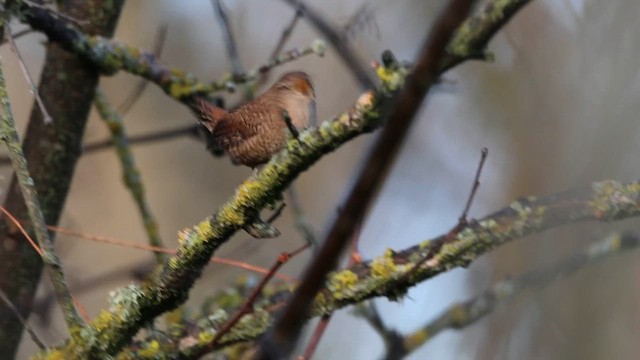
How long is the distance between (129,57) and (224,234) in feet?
3.15

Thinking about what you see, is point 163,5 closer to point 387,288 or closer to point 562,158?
point 562,158

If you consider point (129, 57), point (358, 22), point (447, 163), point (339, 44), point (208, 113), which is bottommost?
point (208, 113)

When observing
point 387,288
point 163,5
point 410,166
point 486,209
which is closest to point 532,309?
point 387,288

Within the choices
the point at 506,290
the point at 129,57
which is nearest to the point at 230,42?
the point at 129,57

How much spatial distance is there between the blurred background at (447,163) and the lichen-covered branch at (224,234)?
0.10 meters

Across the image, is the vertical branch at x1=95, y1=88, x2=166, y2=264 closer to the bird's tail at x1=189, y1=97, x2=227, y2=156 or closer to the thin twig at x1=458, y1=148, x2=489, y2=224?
the bird's tail at x1=189, y1=97, x2=227, y2=156

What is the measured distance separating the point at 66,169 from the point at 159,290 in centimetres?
89

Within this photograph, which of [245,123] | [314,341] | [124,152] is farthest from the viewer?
[124,152]

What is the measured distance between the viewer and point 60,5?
211 cm

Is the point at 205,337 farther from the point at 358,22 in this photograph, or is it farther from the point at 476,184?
the point at 358,22

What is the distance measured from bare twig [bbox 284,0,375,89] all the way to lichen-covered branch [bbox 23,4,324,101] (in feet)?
0.19

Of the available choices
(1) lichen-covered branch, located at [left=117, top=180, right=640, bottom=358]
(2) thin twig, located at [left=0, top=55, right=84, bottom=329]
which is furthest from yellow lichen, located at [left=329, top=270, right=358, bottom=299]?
(2) thin twig, located at [left=0, top=55, right=84, bottom=329]

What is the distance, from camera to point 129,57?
1993 millimetres

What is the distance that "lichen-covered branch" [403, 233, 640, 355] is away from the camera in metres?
1.85
